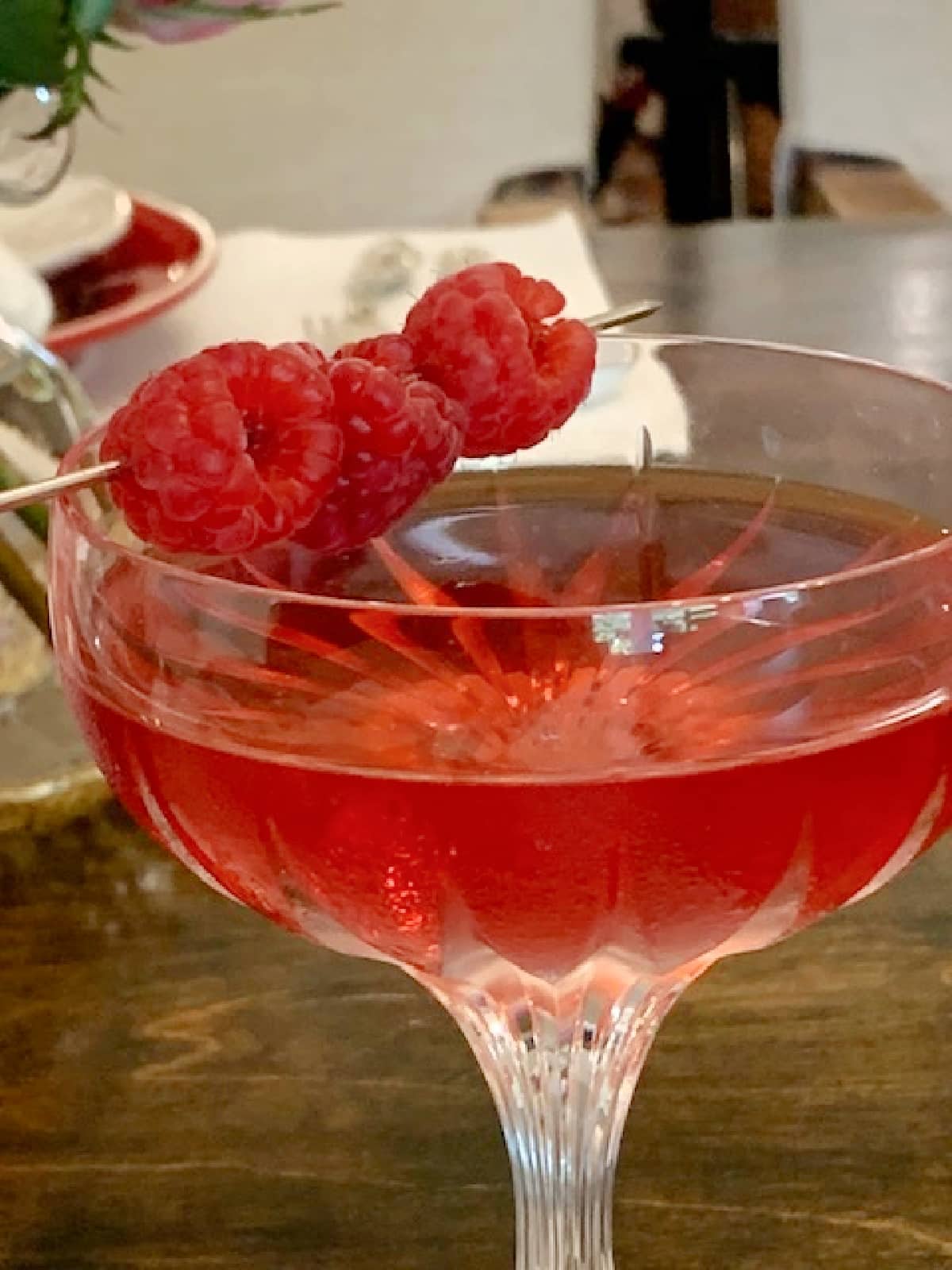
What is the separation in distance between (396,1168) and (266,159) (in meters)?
1.99

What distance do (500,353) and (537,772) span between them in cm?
11

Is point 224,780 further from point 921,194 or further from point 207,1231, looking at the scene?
point 921,194

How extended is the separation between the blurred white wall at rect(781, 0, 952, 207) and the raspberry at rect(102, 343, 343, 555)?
2.15m

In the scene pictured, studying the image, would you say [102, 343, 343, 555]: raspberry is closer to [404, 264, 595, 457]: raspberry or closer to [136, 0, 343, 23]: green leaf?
[404, 264, 595, 457]: raspberry

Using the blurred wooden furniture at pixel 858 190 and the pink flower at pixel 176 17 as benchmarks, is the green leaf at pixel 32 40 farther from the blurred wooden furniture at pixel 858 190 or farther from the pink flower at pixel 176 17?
the blurred wooden furniture at pixel 858 190

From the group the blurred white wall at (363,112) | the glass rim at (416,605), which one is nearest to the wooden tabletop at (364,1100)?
the glass rim at (416,605)

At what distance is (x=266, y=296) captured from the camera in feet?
3.74

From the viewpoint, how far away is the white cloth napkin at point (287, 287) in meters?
1.02

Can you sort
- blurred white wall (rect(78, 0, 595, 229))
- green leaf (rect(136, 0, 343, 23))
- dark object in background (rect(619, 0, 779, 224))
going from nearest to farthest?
green leaf (rect(136, 0, 343, 23))
blurred white wall (rect(78, 0, 595, 229))
dark object in background (rect(619, 0, 779, 224))

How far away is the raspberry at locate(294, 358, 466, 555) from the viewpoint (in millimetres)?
357

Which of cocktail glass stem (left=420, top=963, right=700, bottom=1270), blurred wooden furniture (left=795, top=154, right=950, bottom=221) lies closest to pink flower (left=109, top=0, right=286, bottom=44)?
cocktail glass stem (left=420, top=963, right=700, bottom=1270)

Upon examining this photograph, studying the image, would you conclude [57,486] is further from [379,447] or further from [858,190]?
[858,190]

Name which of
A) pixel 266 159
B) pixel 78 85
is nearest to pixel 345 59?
pixel 266 159

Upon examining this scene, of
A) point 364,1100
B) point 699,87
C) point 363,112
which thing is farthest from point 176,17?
point 699,87
